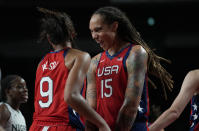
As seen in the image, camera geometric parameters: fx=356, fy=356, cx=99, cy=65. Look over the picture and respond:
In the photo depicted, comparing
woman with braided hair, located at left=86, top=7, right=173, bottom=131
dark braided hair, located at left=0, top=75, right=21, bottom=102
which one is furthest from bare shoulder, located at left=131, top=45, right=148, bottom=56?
dark braided hair, located at left=0, top=75, right=21, bottom=102

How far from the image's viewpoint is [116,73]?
2725mm

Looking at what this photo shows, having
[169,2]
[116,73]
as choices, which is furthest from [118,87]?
[169,2]

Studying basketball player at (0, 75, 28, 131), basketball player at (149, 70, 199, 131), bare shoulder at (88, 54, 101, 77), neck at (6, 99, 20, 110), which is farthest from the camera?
neck at (6, 99, 20, 110)

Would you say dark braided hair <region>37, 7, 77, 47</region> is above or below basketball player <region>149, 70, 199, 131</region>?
above

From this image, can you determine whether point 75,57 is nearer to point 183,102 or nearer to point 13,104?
point 183,102

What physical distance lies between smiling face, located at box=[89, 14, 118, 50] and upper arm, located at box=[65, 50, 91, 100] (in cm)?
19

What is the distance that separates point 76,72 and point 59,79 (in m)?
0.21

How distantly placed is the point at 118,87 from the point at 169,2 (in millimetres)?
6351

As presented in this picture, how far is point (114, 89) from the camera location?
2.73m

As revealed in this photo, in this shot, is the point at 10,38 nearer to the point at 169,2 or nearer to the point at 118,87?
the point at 169,2

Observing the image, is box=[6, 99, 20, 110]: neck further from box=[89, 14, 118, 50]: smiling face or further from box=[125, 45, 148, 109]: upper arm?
box=[125, 45, 148, 109]: upper arm

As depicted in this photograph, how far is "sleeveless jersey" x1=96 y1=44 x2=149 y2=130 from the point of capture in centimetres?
272

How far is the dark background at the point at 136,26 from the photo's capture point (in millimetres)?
8773

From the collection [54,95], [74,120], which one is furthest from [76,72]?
[74,120]
